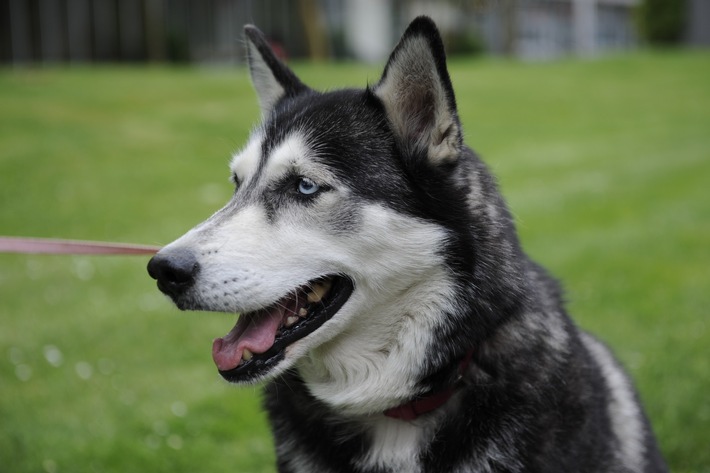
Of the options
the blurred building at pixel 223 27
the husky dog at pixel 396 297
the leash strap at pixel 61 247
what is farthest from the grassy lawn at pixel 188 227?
the blurred building at pixel 223 27

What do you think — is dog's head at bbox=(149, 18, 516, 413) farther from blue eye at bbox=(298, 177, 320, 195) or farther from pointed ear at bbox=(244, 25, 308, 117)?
pointed ear at bbox=(244, 25, 308, 117)

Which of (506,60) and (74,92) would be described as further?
(506,60)

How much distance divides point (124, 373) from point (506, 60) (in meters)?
27.1

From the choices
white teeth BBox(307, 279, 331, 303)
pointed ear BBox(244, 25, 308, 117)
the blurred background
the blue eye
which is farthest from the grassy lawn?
white teeth BBox(307, 279, 331, 303)

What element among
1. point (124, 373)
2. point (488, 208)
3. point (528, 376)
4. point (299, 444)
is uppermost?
point (488, 208)

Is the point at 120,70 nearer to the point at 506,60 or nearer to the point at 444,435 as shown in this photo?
the point at 506,60

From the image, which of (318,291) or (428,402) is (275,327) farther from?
(428,402)

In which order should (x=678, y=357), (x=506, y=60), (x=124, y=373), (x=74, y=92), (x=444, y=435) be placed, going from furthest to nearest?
(x=506, y=60), (x=74, y=92), (x=124, y=373), (x=678, y=357), (x=444, y=435)

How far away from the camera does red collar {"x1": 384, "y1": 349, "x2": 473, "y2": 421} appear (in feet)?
9.89

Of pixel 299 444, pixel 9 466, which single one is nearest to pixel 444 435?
pixel 299 444

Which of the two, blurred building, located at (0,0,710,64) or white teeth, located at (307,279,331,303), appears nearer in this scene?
white teeth, located at (307,279,331,303)

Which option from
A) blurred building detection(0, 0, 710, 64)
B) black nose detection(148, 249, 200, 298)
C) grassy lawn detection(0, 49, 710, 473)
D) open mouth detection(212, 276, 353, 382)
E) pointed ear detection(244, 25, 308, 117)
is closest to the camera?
black nose detection(148, 249, 200, 298)

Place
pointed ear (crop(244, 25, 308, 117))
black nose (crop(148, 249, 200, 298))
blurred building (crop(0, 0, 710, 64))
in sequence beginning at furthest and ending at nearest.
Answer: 1. blurred building (crop(0, 0, 710, 64))
2. pointed ear (crop(244, 25, 308, 117))
3. black nose (crop(148, 249, 200, 298))

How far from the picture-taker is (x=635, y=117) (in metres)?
20.4
